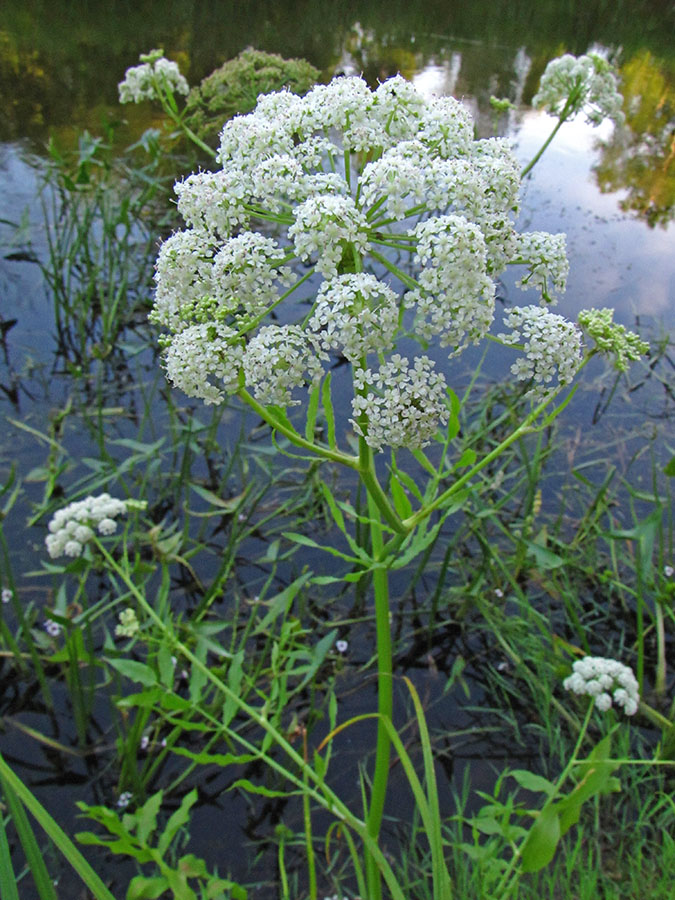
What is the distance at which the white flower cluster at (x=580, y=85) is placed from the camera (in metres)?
4.17

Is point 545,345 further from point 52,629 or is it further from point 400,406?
point 52,629

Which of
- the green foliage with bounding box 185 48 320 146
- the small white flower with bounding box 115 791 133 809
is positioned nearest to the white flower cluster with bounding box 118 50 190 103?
the green foliage with bounding box 185 48 320 146

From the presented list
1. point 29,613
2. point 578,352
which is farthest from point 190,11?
point 578,352

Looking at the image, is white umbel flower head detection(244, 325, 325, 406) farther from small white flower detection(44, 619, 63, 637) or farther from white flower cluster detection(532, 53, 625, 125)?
white flower cluster detection(532, 53, 625, 125)

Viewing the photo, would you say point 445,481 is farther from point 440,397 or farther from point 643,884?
point 440,397

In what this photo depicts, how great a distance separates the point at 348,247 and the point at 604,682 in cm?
166

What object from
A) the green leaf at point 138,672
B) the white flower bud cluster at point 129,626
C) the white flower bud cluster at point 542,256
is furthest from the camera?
the white flower bud cluster at point 129,626

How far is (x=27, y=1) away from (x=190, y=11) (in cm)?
289

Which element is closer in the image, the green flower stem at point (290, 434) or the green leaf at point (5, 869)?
the green leaf at point (5, 869)

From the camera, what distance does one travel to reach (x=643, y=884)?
2.10 metres

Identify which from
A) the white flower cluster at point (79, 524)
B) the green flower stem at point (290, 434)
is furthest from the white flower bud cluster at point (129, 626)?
the green flower stem at point (290, 434)

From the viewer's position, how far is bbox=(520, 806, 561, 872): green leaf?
1.43m

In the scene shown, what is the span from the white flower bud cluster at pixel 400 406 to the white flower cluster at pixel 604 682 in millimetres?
1301

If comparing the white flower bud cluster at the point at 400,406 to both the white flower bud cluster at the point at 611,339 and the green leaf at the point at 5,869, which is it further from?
the green leaf at the point at 5,869
